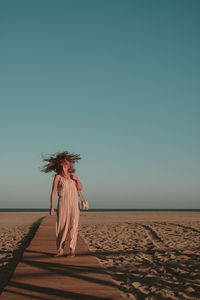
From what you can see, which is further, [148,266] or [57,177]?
[148,266]

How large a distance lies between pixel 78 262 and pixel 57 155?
202 centimetres

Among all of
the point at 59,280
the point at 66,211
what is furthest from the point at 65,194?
the point at 59,280

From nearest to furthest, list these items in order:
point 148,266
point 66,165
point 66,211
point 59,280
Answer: point 59,280, point 66,211, point 66,165, point 148,266

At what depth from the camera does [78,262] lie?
6.07 meters

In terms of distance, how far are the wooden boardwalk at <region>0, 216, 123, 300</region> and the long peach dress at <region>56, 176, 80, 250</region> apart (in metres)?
0.51

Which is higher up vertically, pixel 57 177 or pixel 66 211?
pixel 57 177

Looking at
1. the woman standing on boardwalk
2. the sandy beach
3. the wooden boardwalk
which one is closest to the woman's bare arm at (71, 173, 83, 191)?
the woman standing on boardwalk

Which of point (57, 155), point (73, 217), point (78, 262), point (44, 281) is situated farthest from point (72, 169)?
point (44, 281)

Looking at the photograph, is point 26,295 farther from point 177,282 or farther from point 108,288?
point 177,282

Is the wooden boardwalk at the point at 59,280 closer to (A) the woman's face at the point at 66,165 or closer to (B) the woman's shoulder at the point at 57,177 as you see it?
(B) the woman's shoulder at the point at 57,177

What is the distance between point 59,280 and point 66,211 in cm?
161

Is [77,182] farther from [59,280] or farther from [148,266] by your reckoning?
[148,266]

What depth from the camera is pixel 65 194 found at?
6.25 m

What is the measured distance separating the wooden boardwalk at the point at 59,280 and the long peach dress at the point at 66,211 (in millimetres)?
507
